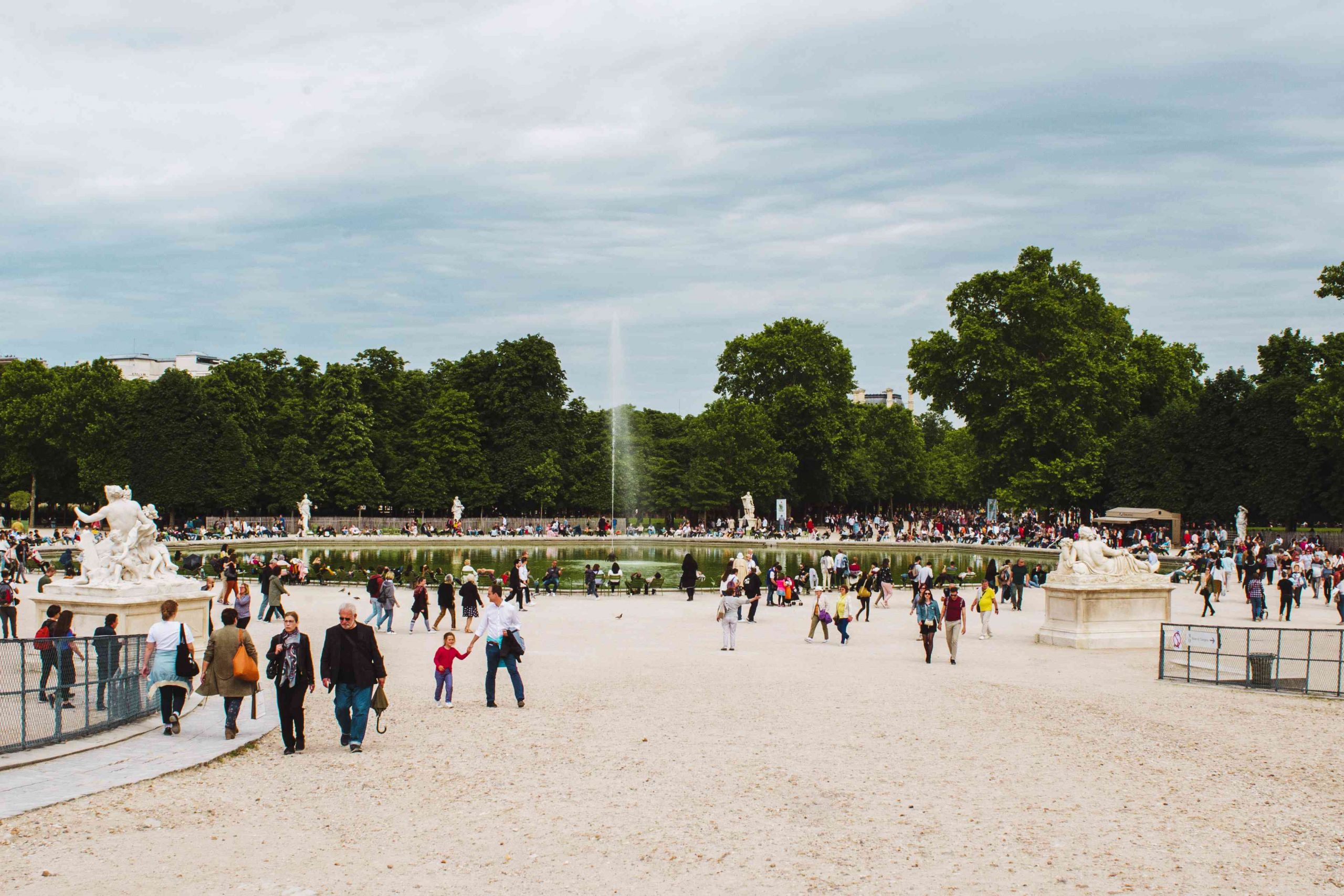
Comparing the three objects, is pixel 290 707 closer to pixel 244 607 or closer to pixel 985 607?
pixel 244 607

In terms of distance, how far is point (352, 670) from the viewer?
1103cm

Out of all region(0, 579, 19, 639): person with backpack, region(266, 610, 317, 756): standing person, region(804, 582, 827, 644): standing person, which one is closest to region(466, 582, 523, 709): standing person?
region(266, 610, 317, 756): standing person

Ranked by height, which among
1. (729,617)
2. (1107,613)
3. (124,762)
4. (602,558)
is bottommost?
(602,558)

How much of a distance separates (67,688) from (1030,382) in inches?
2028

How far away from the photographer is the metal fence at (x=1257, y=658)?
15.8m

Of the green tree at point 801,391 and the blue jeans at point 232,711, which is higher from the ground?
the green tree at point 801,391

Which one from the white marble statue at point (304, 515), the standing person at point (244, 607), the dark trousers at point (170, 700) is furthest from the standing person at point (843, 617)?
the white marble statue at point (304, 515)

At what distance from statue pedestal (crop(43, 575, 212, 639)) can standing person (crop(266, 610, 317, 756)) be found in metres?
6.47

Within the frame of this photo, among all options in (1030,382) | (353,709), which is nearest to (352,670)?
(353,709)

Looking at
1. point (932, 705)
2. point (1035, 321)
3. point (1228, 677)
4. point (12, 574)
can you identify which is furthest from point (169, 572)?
point (1035, 321)

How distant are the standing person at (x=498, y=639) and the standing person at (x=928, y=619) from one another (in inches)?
307

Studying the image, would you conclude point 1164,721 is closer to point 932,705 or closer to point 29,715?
point 932,705

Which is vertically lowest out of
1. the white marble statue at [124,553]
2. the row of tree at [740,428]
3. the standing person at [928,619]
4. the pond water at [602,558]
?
the pond water at [602,558]

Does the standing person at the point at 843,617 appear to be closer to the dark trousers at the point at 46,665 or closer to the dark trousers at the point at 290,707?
the dark trousers at the point at 290,707
